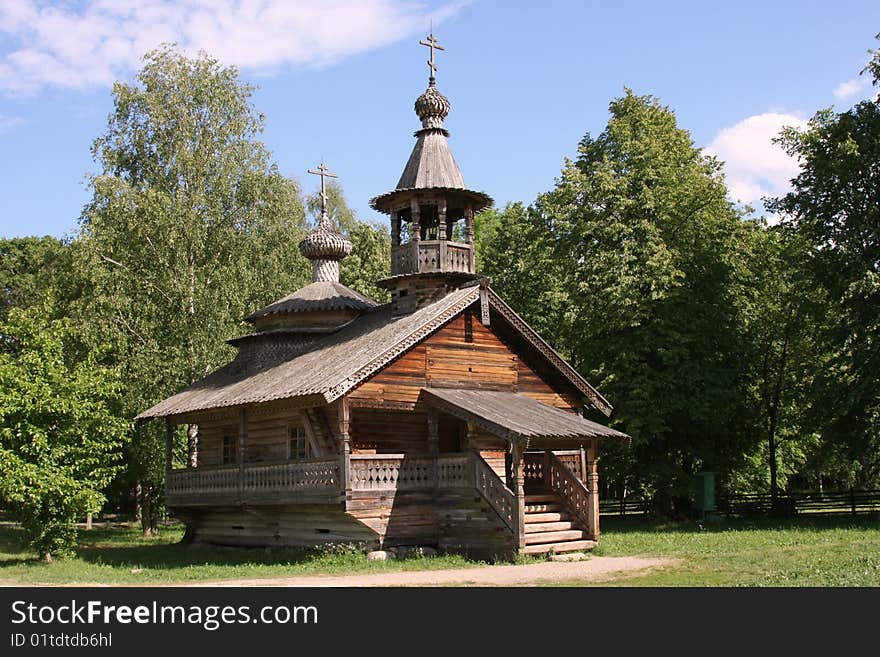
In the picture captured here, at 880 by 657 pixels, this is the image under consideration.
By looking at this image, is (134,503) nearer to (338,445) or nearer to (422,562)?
(338,445)

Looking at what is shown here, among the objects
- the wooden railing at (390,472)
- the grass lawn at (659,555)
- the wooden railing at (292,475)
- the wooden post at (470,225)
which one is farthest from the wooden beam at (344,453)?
the wooden post at (470,225)

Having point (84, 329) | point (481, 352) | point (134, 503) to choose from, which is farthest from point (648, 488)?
point (134, 503)

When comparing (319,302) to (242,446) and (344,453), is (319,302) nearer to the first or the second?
(242,446)

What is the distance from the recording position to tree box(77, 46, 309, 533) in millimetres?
34406

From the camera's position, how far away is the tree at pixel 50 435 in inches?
941

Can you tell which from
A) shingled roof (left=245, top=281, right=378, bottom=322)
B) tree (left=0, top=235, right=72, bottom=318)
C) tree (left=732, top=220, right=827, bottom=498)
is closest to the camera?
shingled roof (left=245, top=281, right=378, bottom=322)

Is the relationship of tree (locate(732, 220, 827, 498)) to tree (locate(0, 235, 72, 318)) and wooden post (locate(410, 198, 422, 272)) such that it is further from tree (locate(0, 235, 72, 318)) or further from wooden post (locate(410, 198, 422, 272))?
tree (locate(0, 235, 72, 318))

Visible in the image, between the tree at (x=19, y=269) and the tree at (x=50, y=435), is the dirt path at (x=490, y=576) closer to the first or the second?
the tree at (x=50, y=435)

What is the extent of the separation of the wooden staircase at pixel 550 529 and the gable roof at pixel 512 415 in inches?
82.3

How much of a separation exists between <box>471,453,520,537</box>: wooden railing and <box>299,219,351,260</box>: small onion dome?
41.7 feet

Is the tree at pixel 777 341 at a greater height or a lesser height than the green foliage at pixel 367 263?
lesser

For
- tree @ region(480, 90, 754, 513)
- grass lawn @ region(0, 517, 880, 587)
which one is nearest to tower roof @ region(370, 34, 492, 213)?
tree @ region(480, 90, 754, 513)

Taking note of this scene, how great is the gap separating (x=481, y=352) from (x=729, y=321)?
40.3ft
